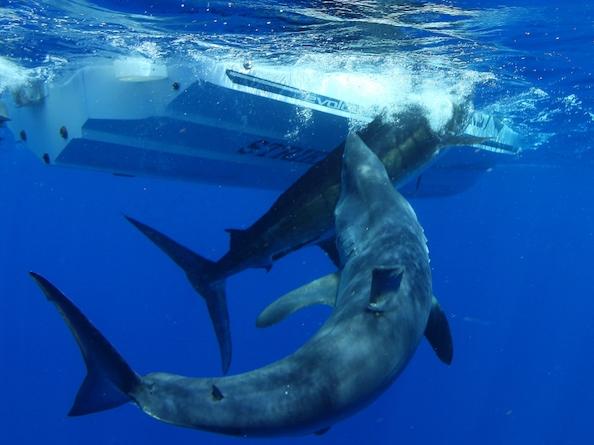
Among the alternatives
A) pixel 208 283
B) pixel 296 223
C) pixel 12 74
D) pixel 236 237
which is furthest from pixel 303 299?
pixel 12 74

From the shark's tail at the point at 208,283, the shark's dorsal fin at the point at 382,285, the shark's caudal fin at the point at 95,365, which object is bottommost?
the shark's tail at the point at 208,283

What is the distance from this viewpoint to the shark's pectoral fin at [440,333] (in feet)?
18.2

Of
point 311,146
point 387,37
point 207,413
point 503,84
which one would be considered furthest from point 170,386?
point 503,84

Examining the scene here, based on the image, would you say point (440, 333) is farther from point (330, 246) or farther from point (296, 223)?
point (296, 223)

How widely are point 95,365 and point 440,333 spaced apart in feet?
10.7

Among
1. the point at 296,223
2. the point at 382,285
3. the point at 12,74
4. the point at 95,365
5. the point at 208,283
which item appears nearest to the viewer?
the point at 95,365

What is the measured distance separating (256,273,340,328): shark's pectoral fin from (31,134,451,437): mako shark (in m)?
1.05

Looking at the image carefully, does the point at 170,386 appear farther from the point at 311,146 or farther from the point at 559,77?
the point at 559,77

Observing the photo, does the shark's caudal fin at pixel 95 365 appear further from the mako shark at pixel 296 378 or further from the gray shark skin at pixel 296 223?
the gray shark skin at pixel 296 223

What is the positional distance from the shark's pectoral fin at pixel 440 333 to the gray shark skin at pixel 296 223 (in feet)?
6.96

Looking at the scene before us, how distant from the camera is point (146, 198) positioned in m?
80.8

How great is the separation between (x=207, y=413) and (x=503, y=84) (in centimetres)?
1281

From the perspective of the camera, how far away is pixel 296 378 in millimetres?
3584

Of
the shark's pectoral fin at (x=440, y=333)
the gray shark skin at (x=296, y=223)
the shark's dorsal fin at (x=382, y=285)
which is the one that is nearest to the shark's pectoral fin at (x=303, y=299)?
the shark's pectoral fin at (x=440, y=333)
